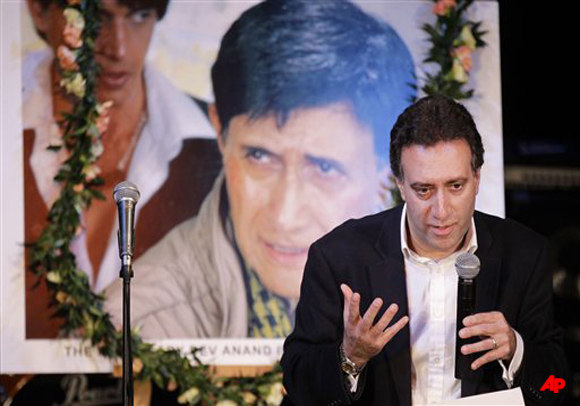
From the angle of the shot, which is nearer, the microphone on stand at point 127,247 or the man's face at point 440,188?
the microphone on stand at point 127,247

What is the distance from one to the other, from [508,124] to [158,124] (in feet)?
6.04

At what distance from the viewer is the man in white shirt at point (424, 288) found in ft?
9.91

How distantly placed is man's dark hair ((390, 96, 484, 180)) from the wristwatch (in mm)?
600

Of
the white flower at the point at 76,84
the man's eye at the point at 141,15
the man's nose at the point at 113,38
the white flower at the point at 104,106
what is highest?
the man's eye at the point at 141,15

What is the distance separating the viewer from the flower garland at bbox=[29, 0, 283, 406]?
435cm

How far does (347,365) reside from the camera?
9.77 ft

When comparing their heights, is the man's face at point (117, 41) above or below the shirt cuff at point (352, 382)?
above

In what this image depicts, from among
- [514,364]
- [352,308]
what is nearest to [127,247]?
[352,308]

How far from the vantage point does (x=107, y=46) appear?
448 centimetres

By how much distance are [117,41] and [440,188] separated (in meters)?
2.04

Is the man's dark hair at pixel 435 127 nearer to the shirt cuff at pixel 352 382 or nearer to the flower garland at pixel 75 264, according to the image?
the shirt cuff at pixel 352 382

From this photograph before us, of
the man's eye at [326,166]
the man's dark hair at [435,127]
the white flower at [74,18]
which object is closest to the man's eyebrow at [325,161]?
the man's eye at [326,166]

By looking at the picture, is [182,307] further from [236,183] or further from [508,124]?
[508,124]

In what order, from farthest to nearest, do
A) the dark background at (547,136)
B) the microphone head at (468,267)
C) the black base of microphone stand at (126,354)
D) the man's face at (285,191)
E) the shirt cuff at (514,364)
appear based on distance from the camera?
1. the dark background at (547,136)
2. the man's face at (285,191)
3. the shirt cuff at (514,364)
4. the black base of microphone stand at (126,354)
5. the microphone head at (468,267)
